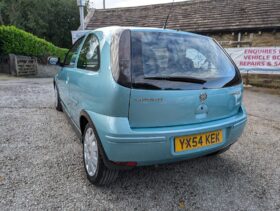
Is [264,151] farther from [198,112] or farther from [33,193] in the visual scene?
[33,193]

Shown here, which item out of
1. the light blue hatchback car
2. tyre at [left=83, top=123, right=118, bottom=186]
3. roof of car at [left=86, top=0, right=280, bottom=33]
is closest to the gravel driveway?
tyre at [left=83, top=123, right=118, bottom=186]

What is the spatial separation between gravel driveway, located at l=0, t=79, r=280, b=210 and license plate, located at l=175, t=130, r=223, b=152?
0.49 m

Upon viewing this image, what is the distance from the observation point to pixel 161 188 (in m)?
2.28

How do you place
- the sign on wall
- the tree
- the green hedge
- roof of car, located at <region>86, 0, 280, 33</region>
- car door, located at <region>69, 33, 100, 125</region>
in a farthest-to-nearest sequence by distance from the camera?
the tree
the green hedge
roof of car, located at <region>86, 0, 280, 33</region>
the sign on wall
car door, located at <region>69, 33, 100, 125</region>

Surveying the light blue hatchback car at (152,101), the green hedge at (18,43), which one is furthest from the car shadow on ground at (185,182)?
the green hedge at (18,43)

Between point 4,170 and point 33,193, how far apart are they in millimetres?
Result: 618

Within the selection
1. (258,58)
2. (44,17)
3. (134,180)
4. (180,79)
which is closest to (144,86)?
(180,79)

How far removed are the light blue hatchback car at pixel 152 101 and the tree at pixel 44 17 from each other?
90.1ft

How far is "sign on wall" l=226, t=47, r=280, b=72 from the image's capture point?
9039 mm

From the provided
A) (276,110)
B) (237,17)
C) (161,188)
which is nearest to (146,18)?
(237,17)

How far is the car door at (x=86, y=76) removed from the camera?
7.24ft

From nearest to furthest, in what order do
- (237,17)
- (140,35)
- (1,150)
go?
(140,35)
(1,150)
(237,17)

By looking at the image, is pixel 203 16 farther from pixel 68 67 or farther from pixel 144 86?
pixel 144 86

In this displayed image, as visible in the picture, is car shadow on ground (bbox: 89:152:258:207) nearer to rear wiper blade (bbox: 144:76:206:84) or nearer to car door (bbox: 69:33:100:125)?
car door (bbox: 69:33:100:125)
